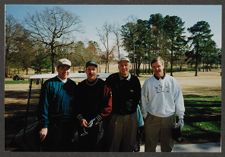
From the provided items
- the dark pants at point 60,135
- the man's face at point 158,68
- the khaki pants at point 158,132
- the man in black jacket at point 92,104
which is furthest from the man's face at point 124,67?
the dark pants at point 60,135

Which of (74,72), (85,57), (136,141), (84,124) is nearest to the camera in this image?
(84,124)

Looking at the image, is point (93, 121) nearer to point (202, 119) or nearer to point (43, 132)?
point (43, 132)

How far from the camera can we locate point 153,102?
5.40 meters

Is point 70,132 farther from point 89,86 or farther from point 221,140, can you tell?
point 221,140

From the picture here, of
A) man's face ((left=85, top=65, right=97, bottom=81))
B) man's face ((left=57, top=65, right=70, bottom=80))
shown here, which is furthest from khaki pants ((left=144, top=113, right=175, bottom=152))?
man's face ((left=57, top=65, right=70, bottom=80))

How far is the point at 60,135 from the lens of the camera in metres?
5.29

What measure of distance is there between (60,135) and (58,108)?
448mm

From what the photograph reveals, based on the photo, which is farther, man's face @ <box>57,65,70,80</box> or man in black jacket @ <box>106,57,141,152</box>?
man in black jacket @ <box>106,57,141,152</box>

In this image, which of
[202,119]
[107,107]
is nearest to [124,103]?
[107,107]

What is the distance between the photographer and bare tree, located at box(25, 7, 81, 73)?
657 cm

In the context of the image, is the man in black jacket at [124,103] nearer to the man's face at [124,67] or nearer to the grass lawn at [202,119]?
the man's face at [124,67]

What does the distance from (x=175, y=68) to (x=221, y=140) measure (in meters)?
1.64

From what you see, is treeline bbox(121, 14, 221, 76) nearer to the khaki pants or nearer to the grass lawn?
the grass lawn

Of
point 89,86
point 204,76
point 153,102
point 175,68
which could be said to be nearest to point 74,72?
point 89,86
